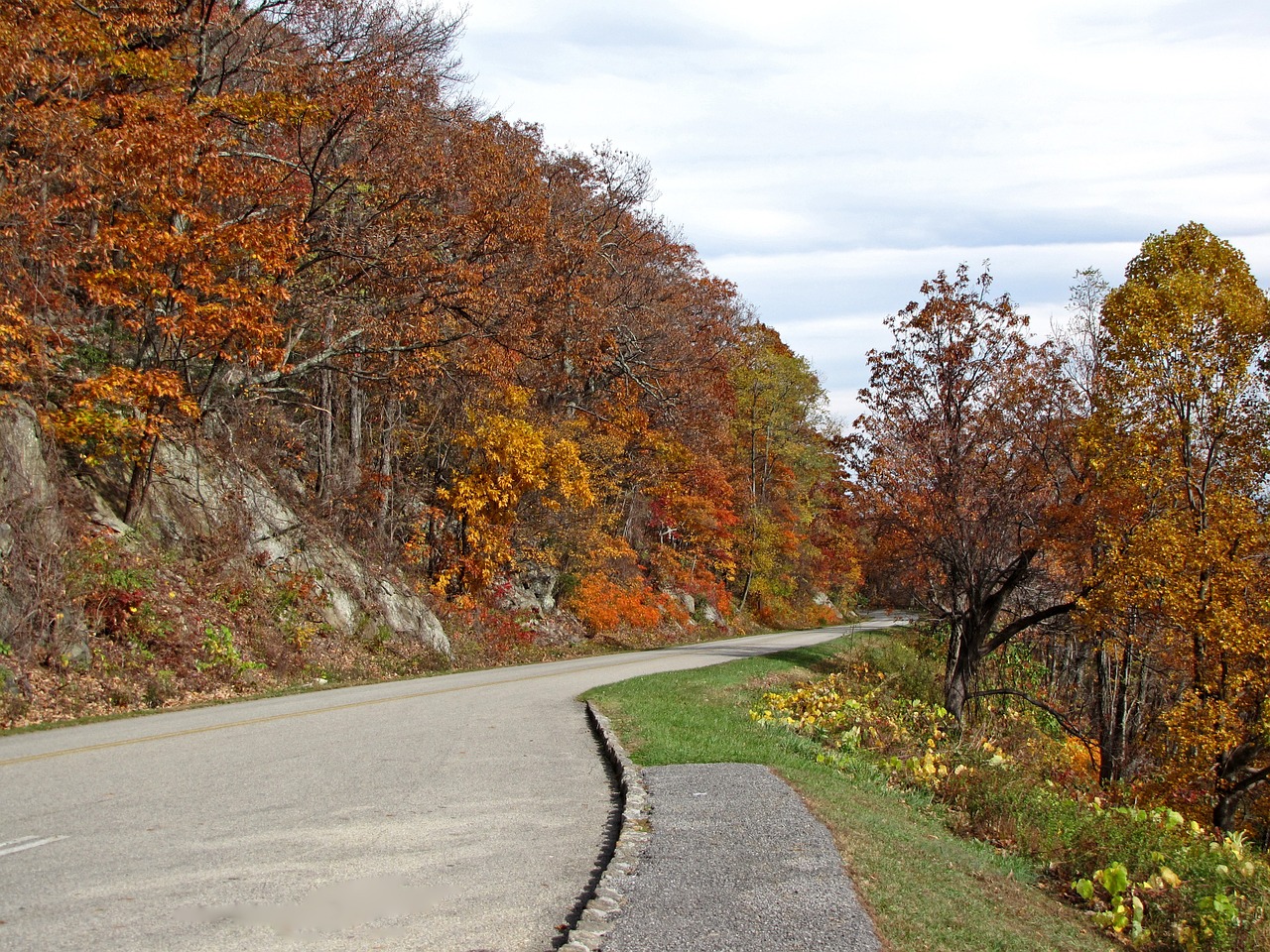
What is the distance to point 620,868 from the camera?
5652 millimetres

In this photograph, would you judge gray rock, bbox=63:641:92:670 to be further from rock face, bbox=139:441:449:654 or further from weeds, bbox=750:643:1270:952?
weeds, bbox=750:643:1270:952

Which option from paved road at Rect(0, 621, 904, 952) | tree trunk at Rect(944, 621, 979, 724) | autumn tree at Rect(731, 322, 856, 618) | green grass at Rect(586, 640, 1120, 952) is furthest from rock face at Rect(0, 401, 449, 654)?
autumn tree at Rect(731, 322, 856, 618)

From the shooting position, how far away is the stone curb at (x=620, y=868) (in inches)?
181

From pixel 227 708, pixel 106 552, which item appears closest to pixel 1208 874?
pixel 227 708

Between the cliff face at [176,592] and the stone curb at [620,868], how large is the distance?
25.5 ft

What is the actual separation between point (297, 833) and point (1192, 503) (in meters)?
16.3

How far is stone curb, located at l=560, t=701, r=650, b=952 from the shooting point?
4.60 m

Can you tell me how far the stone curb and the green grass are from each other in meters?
0.81

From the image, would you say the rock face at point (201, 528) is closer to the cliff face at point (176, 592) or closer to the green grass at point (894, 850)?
the cliff face at point (176, 592)

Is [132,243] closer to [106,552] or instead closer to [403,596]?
[106,552]

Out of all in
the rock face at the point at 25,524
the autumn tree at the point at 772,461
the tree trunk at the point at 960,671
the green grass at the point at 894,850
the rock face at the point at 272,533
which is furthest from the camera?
the autumn tree at the point at 772,461

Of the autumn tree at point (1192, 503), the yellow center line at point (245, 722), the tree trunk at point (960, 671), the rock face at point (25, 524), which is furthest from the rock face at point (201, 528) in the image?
the autumn tree at point (1192, 503)

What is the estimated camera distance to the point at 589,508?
3067 centimetres

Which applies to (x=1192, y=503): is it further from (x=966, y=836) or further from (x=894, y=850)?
(x=894, y=850)
